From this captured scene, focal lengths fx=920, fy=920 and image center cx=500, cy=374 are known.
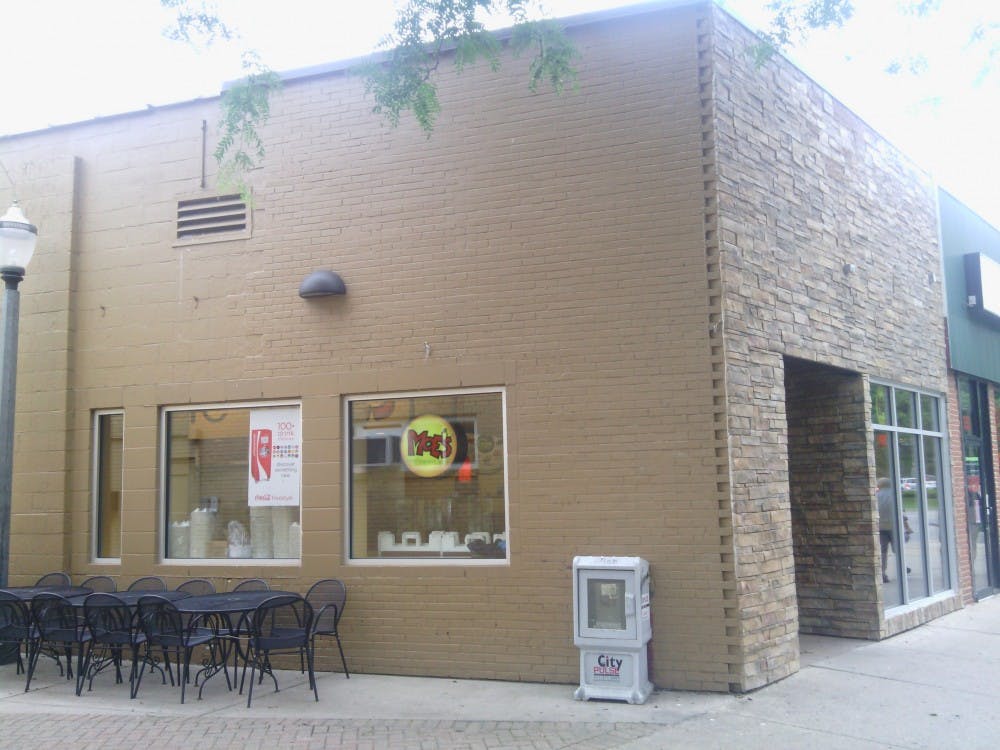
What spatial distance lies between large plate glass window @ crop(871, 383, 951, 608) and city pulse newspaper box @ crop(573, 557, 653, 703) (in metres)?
4.13

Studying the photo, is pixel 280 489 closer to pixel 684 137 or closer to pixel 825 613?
pixel 684 137

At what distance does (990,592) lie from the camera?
13.3 m

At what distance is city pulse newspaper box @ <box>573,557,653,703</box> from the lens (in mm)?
7168

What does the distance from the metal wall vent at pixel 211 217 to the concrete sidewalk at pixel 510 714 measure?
4360 mm

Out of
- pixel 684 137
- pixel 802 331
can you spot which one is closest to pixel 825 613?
pixel 802 331

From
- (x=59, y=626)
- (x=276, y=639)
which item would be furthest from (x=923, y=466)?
(x=59, y=626)

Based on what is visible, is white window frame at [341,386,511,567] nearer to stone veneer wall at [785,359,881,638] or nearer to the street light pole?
stone veneer wall at [785,359,881,638]

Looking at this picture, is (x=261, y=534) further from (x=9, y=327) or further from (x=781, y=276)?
(x=781, y=276)

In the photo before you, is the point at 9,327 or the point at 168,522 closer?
the point at 9,327

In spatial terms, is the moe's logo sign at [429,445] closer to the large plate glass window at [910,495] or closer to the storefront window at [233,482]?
the storefront window at [233,482]

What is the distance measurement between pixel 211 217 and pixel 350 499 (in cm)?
328

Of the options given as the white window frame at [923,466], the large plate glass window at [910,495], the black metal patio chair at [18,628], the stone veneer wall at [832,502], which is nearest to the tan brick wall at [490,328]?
the black metal patio chair at [18,628]

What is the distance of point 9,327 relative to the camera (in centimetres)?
913

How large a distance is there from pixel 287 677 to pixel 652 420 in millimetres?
4011
